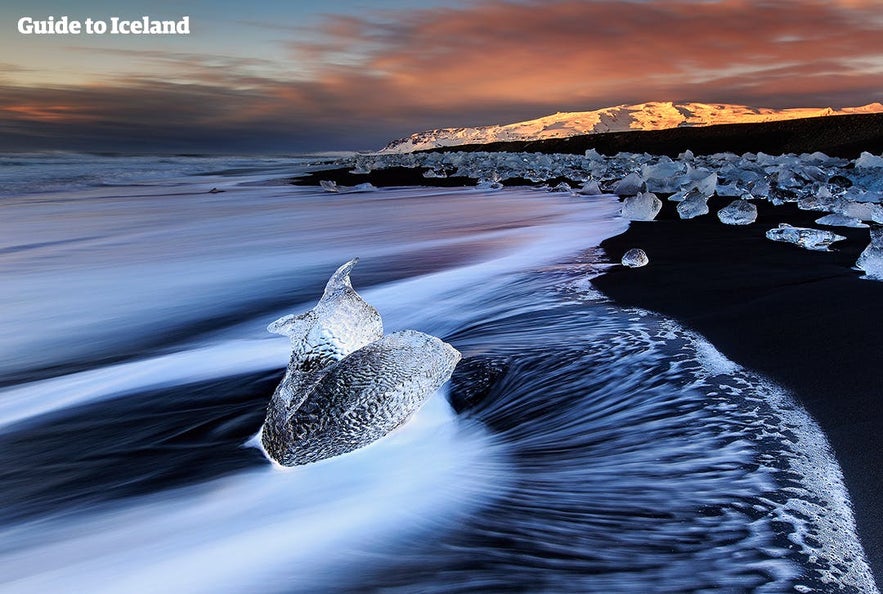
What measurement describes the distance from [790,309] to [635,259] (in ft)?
4.48

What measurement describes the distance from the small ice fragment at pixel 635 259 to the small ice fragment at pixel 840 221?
Answer: 2.16 metres

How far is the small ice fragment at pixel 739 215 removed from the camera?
18.6 ft

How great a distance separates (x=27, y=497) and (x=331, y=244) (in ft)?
17.1

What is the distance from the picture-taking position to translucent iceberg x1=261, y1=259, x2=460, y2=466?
1718 mm

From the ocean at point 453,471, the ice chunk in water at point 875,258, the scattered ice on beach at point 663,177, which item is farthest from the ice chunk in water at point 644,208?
the ice chunk in water at point 875,258

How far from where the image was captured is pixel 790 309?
2.67 metres

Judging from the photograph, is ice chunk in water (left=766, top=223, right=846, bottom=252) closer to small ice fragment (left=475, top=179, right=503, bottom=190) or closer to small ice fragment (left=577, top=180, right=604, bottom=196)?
small ice fragment (left=577, top=180, right=604, bottom=196)

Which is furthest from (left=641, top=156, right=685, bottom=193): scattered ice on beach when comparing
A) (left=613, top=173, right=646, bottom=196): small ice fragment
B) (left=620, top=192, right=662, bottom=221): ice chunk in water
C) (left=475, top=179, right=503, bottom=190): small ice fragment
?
(left=475, top=179, right=503, bottom=190): small ice fragment

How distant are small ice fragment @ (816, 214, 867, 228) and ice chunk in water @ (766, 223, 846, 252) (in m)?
1.01

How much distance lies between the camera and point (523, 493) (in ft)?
4.98

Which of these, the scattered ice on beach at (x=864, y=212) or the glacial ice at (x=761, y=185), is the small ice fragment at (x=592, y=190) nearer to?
the glacial ice at (x=761, y=185)

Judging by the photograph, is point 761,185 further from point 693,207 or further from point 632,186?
point 693,207

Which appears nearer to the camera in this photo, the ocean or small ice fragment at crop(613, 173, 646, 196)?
the ocean

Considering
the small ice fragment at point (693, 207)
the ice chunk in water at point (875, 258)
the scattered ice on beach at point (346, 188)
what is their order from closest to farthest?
the ice chunk in water at point (875, 258), the small ice fragment at point (693, 207), the scattered ice on beach at point (346, 188)
